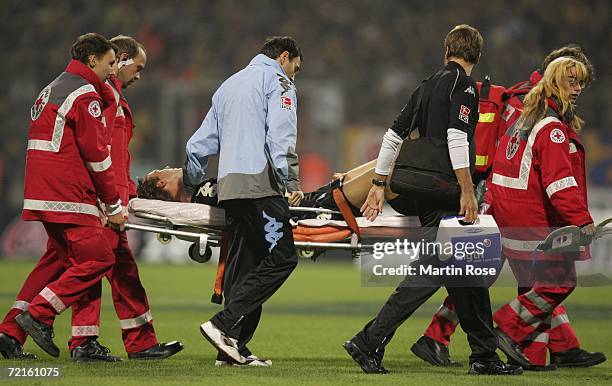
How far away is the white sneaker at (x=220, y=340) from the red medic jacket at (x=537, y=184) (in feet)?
6.25

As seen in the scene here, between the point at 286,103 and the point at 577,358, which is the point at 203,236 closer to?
the point at 286,103

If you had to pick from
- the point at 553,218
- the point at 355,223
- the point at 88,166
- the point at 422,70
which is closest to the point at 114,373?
the point at 88,166

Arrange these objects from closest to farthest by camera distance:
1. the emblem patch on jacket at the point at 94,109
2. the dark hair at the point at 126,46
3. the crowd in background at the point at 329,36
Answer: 1. the emblem patch on jacket at the point at 94,109
2. the dark hair at the point at 126,46
3. the crowd in background at the point at 329,36

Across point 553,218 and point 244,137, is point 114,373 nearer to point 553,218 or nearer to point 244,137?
point 244,137

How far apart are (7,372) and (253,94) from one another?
2274 millimetres

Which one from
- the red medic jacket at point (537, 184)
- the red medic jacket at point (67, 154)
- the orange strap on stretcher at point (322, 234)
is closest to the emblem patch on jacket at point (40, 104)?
the red medic jacket at point (67, 154)

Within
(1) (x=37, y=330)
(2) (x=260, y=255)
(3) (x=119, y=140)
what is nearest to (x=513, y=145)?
(2) (x=260, y=255)

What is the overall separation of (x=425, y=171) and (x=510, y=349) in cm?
130

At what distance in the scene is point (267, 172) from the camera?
693cm

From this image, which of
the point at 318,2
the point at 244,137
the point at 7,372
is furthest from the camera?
the point at 318,2

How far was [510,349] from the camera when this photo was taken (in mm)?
6938

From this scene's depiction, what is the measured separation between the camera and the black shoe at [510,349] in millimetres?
6910

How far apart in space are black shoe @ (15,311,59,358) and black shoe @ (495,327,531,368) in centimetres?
282
